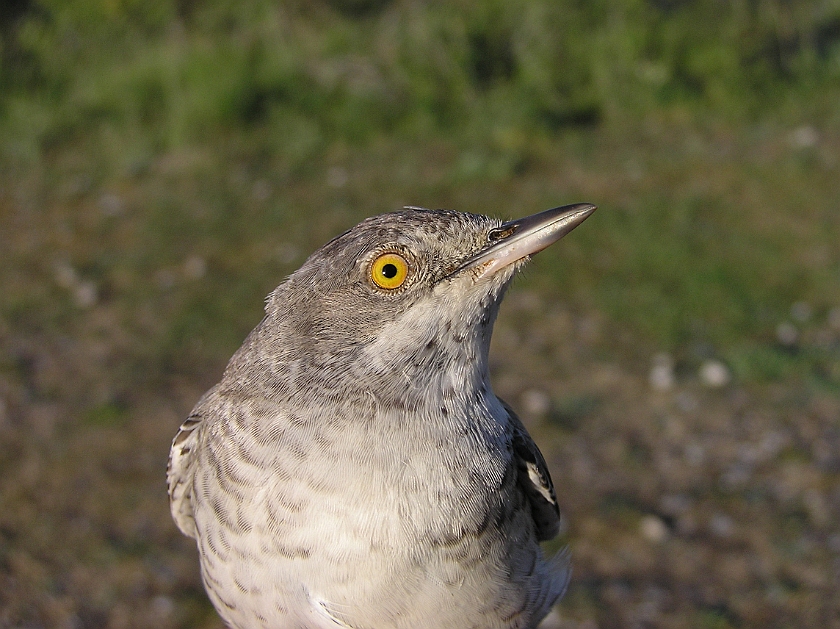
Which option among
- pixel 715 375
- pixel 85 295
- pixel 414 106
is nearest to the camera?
pixel 715 375

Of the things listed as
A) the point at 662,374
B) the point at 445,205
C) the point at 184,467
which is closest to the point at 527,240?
the point at 184,467

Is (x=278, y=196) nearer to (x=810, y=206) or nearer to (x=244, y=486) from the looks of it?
(x=810, y=206)

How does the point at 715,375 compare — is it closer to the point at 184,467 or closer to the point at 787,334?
the point at 787,334

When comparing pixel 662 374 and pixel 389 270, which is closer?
pixel 389 270

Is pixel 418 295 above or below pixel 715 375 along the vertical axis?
above

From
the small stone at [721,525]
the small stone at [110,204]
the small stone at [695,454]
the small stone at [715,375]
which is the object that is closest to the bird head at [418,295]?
the small stone at [721,525]

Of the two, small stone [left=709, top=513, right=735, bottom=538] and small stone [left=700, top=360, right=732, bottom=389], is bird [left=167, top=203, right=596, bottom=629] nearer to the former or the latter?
small stone [left=709, top=513, right=735, bottom=538]

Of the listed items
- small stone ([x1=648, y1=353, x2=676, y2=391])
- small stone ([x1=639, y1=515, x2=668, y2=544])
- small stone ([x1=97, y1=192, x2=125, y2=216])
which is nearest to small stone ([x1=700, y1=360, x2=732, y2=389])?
small stone ([x1=648, y1=353, x2=676, y2=391])
